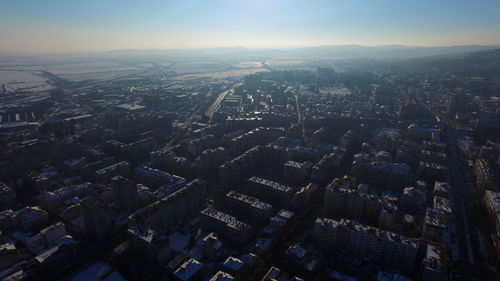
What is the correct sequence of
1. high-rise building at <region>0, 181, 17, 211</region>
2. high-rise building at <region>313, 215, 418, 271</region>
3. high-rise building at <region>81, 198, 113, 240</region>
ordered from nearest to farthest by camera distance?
high-rise building at <region>313, 215, 418, 271</region>, high-rise building at <region>81, 198, 113, 240</region>, high-rise building at <region>0, 181, 17, 211</region>

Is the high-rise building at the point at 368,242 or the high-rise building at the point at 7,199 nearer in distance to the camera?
the high-rise building at the point at 368,242

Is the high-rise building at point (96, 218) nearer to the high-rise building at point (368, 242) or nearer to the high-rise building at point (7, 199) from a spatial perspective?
the high-rise building at point (7, 199)

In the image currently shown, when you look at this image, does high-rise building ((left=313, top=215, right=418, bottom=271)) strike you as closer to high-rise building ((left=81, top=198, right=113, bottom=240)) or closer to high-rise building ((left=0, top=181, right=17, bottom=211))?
high-rise building ((left=81, top=198, right=113, bottom=240))

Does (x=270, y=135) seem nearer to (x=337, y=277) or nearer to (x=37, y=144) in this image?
(x=337, y=277)

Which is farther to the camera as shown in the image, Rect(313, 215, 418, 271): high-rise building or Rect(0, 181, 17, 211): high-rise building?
Rect(0, 181, 17, 211): high-rise building

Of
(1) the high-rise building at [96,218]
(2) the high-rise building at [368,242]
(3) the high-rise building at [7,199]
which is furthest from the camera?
(3) the high-rise building at [7,199]

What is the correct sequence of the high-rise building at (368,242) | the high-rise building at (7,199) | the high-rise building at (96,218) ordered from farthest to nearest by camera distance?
1. the high-rise building at (7,199)
2. the high-rise building at (96,218)
3. the high-rise building at (368,242)

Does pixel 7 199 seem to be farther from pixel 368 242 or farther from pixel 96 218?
pixel 368 242

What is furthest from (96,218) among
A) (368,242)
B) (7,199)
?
(368,242)

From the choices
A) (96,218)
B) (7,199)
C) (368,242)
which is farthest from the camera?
(7,199)

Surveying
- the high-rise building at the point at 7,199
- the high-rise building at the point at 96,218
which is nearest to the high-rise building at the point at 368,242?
the high-rise building at the point at 96,218

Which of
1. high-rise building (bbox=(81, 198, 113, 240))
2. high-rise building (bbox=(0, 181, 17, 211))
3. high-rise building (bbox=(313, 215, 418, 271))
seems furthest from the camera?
high-rise building (bbox=(0, 181, 17, 211))

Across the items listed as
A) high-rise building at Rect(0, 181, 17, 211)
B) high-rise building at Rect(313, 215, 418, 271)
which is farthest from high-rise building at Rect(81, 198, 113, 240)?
high-rise building at Rect(313, 215, 418, 271)
